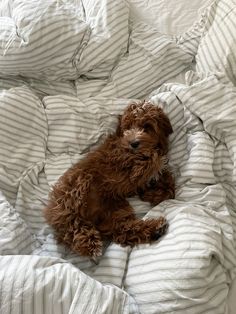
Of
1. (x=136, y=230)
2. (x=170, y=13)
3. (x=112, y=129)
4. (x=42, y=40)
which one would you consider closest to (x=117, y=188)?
(x=136, y=230)

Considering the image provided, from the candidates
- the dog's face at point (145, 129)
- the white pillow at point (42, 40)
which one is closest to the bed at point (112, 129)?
the white pillow at point (42, 40)

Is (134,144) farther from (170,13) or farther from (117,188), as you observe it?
(170,13)

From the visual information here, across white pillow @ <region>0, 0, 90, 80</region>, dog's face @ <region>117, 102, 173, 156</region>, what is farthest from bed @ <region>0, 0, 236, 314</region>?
dog's face @ <region>117, 102, 173, 156</region>

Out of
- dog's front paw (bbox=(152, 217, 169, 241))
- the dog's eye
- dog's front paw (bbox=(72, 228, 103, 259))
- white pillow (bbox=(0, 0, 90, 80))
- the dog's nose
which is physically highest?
white pillow (bbox=(0, 0, 90, 80))

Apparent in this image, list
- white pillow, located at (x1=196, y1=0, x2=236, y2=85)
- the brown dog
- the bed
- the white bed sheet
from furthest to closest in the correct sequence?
the white bed sheet → white pillow, located at (x1=196, y1=0, x2=236, y2=85) → the brown dog → the bed

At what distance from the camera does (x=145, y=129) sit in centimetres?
124

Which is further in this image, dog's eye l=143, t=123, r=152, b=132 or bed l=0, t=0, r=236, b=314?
dog's eye l=143, t=123, r=152, b=132

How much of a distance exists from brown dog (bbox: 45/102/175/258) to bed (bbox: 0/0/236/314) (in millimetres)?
48

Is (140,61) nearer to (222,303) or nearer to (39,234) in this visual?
(39,234)

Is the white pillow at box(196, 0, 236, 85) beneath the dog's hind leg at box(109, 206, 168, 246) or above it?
above

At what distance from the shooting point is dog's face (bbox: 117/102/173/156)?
1221mm

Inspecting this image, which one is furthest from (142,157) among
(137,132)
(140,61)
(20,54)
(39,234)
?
(20,54)

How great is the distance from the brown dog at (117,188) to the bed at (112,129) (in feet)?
0.16

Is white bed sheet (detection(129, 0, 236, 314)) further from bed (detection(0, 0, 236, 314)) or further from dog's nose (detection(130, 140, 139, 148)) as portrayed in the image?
dog's nose (detection(130, 140, 139, 148))
